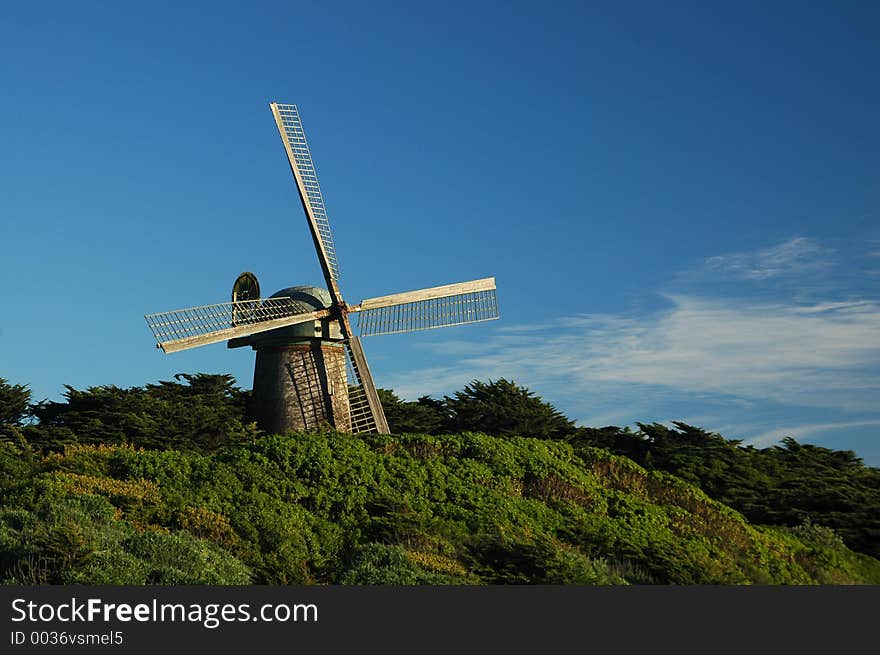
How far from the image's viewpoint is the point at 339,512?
1930 cm

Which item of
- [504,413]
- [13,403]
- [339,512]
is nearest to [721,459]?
[504,413]

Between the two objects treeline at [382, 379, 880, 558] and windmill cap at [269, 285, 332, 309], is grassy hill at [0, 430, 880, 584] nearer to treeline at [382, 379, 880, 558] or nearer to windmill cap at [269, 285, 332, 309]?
treeline at [382, 379, 880, 558]

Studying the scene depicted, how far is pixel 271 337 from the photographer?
25797 millimetres

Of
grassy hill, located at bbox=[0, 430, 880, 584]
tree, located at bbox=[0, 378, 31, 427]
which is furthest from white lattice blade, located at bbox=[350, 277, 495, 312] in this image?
tree, located at bbox=[0, 378, 31, 427]

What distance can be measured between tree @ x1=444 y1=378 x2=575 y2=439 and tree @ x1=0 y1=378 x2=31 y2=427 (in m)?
14.0

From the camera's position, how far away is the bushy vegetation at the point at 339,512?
15055 mm

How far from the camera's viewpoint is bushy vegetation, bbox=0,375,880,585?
15.1 m

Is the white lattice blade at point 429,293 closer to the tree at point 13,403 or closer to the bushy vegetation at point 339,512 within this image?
the bushy vegetation at point 339,512

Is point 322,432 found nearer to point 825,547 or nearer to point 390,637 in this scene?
point 390,637

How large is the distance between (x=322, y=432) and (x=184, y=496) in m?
5.70

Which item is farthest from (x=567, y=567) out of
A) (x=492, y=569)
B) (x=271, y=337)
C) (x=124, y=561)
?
(x=271, y=337)

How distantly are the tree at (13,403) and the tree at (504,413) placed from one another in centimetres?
1402

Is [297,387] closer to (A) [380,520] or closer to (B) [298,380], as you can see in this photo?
(B) [298,380]

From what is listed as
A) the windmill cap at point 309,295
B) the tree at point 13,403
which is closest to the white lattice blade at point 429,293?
the windmill cap at point 309,295
